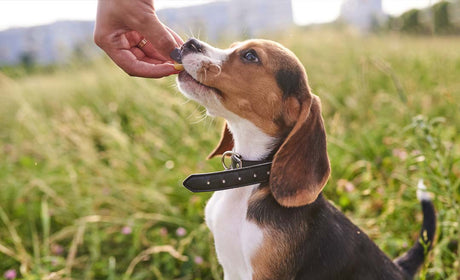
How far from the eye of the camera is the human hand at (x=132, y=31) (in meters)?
1.77

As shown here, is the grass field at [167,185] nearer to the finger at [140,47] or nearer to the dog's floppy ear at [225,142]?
the dog's floppy ear at [225,142]

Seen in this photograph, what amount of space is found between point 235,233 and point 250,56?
2.74 feet

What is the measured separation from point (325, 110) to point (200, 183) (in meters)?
3.49

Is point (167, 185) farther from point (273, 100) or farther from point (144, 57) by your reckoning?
point (273, 100)

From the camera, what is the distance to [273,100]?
6.32ft

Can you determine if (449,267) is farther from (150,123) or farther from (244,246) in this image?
(150,123)

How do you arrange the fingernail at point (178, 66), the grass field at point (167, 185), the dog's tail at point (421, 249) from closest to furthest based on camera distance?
the fingernail at point (178, 66), the dog's tail at point (421, 249), the grass field at point (167, 185)

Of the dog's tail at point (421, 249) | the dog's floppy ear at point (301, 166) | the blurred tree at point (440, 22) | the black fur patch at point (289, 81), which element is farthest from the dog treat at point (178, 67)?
the blurred tree at point (440, 22)

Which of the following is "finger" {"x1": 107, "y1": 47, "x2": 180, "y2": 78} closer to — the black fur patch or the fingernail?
the fingernail

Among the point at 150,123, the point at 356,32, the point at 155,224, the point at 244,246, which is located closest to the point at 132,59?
the point at 244,246

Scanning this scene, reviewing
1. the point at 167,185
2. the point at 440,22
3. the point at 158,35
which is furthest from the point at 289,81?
the point at 440,22

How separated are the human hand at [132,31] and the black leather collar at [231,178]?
0.50 meters

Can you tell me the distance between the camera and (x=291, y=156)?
177 cm

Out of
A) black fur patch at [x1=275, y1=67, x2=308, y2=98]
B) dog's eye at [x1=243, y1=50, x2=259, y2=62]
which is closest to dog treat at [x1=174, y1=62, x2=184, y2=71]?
dog's eye at [x1=243, y1=50, x2=259, y2=62]
